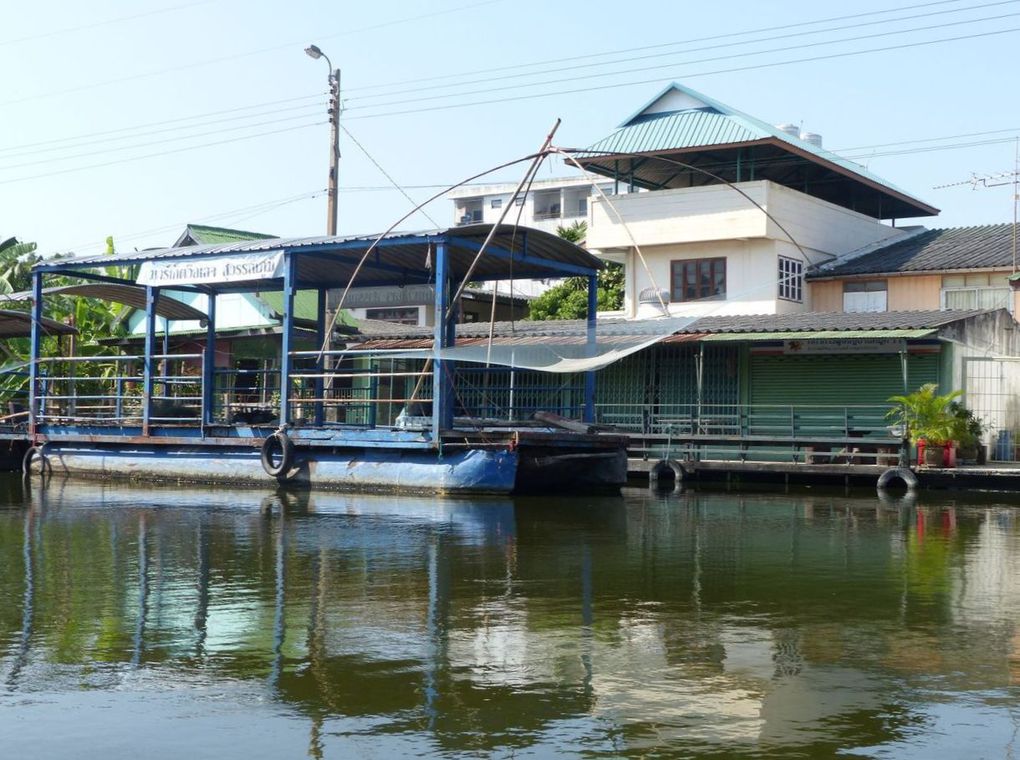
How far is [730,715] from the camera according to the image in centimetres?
578

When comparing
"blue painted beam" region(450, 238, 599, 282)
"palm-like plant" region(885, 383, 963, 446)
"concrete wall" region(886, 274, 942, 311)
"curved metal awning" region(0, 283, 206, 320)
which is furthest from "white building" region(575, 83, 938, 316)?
"curved metal awning" region(0, 283, 206, 320)

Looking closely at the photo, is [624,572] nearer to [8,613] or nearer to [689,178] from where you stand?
[8,613]

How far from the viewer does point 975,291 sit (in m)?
28.5

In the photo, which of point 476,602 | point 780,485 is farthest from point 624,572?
point 780,485

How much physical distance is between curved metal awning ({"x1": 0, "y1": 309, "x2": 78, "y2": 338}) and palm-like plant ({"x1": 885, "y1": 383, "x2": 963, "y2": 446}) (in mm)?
16613

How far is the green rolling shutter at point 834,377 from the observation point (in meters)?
23.8

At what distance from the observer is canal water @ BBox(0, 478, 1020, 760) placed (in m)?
5.47

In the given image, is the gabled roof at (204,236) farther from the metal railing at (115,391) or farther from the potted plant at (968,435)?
the potted plant at (968,435)

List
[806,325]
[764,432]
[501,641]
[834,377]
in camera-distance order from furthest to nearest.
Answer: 1. [764,432]
2. [834,377]
3. [806,325]
4. [501,641]

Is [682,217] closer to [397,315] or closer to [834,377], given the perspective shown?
[834,377]

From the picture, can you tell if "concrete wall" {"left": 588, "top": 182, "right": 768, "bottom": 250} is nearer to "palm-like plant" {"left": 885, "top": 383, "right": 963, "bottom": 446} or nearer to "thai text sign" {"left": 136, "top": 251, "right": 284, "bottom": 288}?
"palm-like plant" {"left": 885, "top": 383, "right": 963, "bottom": 446}

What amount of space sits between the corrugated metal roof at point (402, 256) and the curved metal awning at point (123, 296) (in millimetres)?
479

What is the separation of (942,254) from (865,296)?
2.09 meters

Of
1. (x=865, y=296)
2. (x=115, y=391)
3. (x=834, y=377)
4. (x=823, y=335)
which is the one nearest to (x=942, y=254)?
(x=865, y=296)
